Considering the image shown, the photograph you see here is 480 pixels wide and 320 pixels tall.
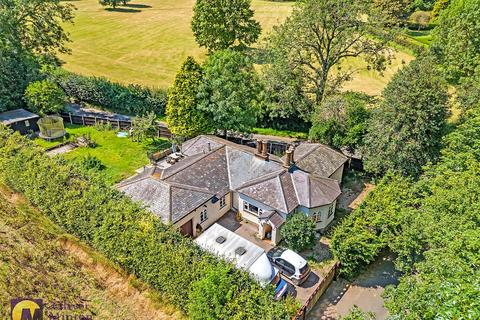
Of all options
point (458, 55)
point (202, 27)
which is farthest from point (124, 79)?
point (458, 55)

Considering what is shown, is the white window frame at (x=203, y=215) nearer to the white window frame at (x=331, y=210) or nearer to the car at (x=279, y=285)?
the car at (x=279, y=285)

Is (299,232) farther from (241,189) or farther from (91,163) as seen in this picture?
(91,163)

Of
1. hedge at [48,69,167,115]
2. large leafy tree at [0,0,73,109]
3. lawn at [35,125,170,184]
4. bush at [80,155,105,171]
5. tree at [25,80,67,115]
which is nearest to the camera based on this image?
bush at [80,155,105,171]

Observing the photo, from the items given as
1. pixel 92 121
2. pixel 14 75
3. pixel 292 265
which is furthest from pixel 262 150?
pixel 14 75

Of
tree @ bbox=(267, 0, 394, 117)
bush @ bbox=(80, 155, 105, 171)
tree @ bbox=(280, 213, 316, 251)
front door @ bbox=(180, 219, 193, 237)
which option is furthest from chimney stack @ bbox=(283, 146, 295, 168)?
bush @ bbox=(80, 155, 105, 171)

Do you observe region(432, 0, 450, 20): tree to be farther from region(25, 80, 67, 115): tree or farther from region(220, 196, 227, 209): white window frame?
region(25, 80, 67, 115): tree

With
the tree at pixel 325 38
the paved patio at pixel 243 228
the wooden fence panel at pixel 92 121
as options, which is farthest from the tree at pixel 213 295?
the wooden fence panel at pixel 92 121
